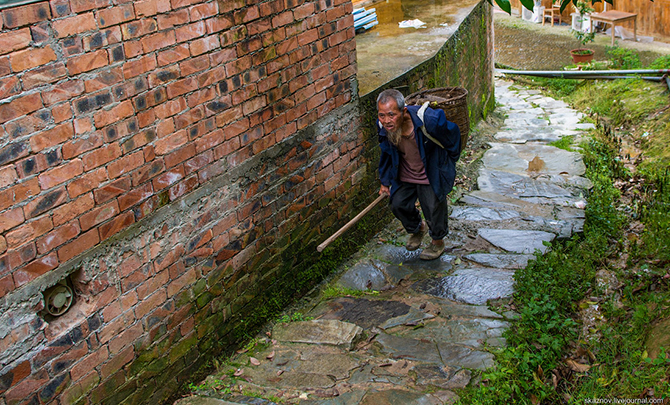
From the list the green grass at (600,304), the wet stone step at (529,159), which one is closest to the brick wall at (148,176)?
the green grass at (600,304)

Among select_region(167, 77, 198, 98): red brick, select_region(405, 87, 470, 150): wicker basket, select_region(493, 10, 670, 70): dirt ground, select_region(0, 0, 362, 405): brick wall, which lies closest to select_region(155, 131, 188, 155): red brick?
select_region(0, 0, 362, 405): brick wall

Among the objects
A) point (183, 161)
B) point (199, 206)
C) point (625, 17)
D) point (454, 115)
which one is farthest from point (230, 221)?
point (625, 17)

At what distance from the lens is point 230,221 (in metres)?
3.92

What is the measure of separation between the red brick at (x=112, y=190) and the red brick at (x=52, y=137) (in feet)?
1.08

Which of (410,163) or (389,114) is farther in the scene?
(410,163)

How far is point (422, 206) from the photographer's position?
507cm

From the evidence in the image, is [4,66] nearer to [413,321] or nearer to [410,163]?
[413,321]

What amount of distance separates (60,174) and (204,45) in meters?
1.18

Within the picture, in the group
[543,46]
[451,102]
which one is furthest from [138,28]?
[543,46]

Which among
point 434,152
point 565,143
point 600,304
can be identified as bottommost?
point 600,304

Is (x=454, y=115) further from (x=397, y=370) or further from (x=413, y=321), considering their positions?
(x=397, y=370)

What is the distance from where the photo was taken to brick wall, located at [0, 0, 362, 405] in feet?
8.86

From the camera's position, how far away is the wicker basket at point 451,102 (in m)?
5.31

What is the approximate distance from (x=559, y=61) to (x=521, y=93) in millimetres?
3125
